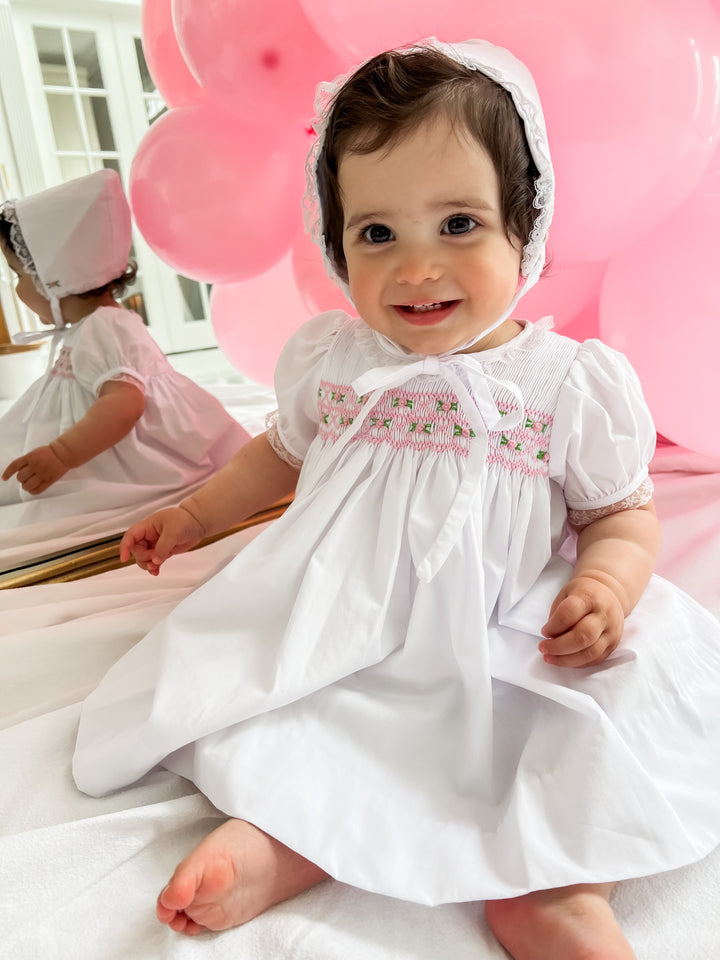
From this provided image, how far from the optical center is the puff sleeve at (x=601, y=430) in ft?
2.62

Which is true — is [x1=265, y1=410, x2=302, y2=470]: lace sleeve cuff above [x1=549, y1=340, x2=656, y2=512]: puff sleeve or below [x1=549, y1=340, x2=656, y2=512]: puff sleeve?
below

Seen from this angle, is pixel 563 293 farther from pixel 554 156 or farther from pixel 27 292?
pixel 27 292

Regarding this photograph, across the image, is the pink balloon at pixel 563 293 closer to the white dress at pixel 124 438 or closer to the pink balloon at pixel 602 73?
the pink balloon at pixel 602 73

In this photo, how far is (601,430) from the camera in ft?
2.62

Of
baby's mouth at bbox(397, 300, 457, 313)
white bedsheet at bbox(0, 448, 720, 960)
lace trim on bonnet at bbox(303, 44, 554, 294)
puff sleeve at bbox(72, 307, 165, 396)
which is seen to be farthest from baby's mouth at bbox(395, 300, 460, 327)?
puff sleeve at bbox(72, 307, 165, 396)

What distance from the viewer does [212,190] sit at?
1.24 metres

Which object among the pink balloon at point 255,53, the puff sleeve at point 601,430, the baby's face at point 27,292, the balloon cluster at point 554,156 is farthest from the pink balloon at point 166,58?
the puff sleeve at point 601,430

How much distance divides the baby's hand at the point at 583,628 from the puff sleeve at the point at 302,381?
0.41 metres

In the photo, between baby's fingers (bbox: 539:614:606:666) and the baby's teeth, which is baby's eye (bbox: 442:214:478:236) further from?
baby's fingers (bbox: 539:614:606:666)

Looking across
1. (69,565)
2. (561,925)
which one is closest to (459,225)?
(561,925)

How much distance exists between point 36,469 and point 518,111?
0.88 metres

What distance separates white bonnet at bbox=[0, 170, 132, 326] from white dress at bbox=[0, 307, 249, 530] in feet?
0.21

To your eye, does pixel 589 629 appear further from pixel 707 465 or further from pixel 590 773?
pixel 707 465

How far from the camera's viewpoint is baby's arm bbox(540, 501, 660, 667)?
0.70 m
